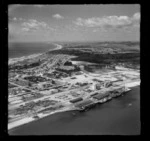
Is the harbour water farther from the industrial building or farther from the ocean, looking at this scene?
the ocean

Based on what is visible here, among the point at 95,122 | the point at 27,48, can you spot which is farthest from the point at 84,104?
the point at 27,48

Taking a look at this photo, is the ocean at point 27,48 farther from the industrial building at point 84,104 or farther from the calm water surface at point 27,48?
the industrial building at point 84,104

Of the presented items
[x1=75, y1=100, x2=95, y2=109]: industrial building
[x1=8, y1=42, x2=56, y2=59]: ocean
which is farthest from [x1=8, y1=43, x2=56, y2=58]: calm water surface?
[x1=75, y1=100, x2=95, y2=109]: industrial building

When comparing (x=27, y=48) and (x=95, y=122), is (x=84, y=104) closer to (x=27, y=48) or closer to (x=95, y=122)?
(x=95, y=122)

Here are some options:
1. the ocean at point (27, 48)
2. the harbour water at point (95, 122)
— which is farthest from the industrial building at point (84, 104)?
the ocean at point (27, 48)
